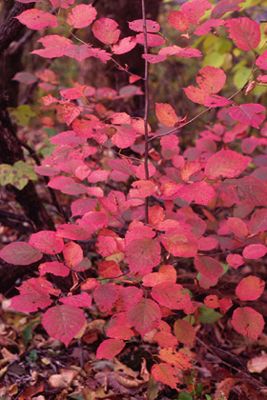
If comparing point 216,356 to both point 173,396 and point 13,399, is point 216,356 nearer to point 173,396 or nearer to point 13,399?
point 173,396

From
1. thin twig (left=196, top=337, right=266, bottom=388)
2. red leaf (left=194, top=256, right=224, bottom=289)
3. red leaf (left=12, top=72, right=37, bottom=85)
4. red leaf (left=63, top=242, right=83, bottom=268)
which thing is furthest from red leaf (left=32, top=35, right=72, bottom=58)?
thin twig (left=196, top=337, right=266, bottom=388)

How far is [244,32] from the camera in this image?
140 centimetres

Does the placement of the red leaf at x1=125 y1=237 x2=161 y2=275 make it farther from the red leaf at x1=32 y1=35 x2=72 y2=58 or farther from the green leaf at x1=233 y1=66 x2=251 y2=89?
the green leaf at x1=233 y1=66 x2=251 y2=89

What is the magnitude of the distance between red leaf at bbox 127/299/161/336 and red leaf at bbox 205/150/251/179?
45 cm

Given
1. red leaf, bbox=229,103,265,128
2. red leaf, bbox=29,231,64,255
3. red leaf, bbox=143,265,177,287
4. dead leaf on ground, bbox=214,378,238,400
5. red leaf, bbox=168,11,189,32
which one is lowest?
dead leaf on ground, bbox=214,378,238,400

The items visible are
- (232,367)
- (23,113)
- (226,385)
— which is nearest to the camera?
(226,385)

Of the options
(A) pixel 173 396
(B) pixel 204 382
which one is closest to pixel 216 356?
(B) pixel 204 382

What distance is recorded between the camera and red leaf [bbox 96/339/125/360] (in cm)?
158

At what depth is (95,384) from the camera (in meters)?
1.84

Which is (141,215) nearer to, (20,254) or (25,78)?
(20,254)

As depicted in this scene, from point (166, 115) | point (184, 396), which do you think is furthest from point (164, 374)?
point (166, 115)

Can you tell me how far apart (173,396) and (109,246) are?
26.8 inches

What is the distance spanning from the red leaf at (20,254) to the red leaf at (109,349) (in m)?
0.37

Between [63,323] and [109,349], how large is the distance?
0.33 metres
